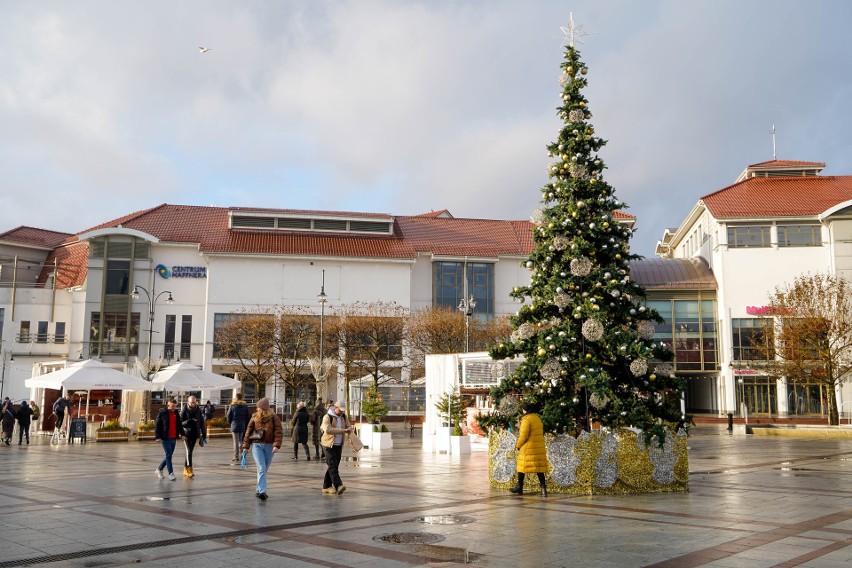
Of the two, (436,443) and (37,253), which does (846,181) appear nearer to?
(436,443)

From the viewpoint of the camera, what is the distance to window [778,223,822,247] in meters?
51.3

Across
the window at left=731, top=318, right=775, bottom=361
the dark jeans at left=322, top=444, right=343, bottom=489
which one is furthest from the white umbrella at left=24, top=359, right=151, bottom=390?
the window at left=731, top=318, right=775, bottom=361

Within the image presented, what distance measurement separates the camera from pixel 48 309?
61031 millimetres

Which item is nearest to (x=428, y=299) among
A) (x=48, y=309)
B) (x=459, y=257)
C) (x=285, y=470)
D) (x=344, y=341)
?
(x=459, y=257)

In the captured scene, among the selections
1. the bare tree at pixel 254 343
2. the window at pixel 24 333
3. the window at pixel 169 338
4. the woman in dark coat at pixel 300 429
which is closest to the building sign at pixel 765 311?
the bare tree at pixel 254 343

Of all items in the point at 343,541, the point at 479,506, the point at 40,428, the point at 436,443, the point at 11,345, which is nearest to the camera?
the point at 343,541

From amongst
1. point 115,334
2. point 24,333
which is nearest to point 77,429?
point 115,334

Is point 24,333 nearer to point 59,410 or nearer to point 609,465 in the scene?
point 59,410

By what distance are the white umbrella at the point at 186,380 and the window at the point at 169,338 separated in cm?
2574

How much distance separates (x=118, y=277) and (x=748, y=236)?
43.8 meters

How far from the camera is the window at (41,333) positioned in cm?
5841

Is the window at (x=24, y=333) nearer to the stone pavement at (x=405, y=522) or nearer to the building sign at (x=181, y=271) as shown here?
the building sign at (x=181, y=271)

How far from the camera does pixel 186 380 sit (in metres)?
30.3

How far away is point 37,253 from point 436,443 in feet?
182
